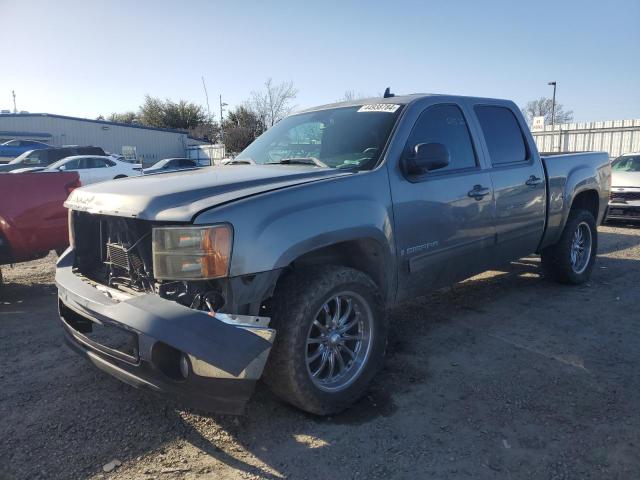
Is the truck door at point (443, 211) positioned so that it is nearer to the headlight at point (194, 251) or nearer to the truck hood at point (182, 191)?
the truck hood at point (182, 191)

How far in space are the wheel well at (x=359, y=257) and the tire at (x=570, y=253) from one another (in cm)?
315

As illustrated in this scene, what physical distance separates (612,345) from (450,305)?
154cm


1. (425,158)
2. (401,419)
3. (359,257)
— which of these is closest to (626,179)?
(425,158)

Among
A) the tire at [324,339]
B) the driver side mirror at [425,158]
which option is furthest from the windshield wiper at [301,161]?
the tire at [324,339]

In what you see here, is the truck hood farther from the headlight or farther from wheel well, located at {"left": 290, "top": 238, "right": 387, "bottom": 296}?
wheel well, located at {"left": 290, "top": 238, "right": 387, "bottom": 296}

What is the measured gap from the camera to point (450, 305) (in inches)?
206

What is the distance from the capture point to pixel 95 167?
17.8 metres

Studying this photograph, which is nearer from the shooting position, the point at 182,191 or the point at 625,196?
the point at 182,191

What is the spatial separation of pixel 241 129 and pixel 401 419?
37588mm

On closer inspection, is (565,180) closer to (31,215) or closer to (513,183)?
(513,183)

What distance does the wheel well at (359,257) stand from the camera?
3211mm

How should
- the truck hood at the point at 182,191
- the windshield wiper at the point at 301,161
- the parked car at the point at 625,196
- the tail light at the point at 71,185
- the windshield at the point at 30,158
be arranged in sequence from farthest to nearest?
the windshield at the point at 30,158 < the parked car at the point at 625,196 < the tail light at the point at 71,185 < the windshield wiper at the point at 301,161 < the truck hood at the point at 182,191

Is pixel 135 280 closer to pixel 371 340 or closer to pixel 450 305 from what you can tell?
pixel 371 340

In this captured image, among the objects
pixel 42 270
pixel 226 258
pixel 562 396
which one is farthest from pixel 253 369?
pixel 42 270
